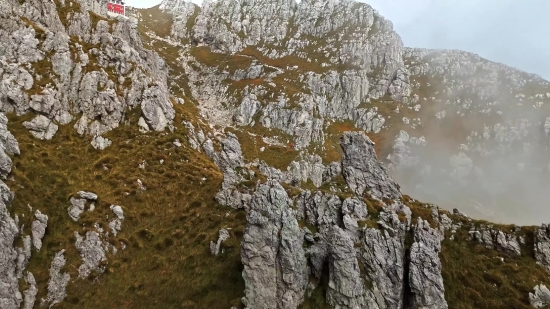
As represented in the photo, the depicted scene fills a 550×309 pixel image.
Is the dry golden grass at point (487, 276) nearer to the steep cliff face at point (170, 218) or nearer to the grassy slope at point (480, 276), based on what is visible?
the grassy slope at point (480, 276)

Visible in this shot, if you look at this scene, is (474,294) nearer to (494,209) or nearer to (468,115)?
(494,209)

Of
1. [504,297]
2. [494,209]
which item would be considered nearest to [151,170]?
[504,297]

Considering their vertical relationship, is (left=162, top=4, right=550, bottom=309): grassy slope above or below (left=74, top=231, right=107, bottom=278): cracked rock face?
above

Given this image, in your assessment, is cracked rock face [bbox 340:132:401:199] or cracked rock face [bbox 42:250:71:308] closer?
cracked rock face [bbox 42:250:71:308]

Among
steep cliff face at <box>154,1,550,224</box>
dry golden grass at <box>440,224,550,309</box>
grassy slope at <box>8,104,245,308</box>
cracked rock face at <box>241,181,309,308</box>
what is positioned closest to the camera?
cracked rock face at <box>241,181,309,308</box>

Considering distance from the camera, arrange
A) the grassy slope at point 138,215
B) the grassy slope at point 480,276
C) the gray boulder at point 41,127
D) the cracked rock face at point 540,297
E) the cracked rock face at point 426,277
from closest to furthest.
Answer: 1. the cracked rock face at point 426,277
2. the cracked rock face at point 540,297
3. the grassy slope at point 480,276
4. the grassy slope at point 138,215
5. the gray boulder at point 41,127

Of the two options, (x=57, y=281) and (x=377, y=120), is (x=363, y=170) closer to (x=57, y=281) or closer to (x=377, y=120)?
(x=57, y=281)

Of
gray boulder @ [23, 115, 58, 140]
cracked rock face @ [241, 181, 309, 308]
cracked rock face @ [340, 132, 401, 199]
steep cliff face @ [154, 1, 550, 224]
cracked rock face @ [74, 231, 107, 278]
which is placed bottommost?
cracked rock face @ [74, 231, 107, 278]

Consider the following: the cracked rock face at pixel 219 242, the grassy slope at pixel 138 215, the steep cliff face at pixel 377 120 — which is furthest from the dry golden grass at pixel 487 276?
the steep cliff face at pixel 377 120

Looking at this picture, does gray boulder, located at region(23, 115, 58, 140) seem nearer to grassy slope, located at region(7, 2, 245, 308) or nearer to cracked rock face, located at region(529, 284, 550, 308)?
grassy slope, located at region(7, 2, 245, 308)

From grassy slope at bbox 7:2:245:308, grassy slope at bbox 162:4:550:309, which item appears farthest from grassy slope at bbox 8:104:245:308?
grassy slope at bbox 162:4:550:309

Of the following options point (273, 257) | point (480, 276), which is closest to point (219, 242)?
point (273, 257)

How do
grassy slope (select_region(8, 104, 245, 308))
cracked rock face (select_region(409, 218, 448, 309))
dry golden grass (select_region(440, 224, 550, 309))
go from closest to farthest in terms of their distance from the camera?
cracked rock face (select_region(409, 218, 448, 309))
dry golden grass (select_region(440, 224, 550, 309))
grassy slope (select_region(8, 104, 245, 308))
